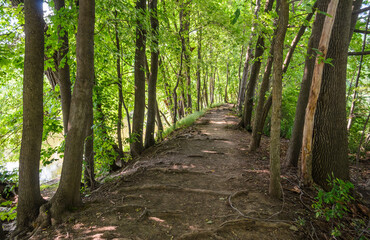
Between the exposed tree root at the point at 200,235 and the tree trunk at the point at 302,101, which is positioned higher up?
the tree trunk at the point at 302,101

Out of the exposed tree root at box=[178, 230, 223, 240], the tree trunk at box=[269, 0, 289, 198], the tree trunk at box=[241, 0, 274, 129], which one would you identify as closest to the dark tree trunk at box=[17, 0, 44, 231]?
the exposed tree root at box=[178, 230, 223, 240]

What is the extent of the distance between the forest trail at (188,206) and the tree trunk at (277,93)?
0.41 meters

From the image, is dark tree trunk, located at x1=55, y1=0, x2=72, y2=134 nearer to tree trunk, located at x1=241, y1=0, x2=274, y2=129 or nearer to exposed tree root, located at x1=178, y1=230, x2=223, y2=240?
exposed tree root, located at x1=178, y1=230, x2=223, y2=240

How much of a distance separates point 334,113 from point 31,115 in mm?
6068

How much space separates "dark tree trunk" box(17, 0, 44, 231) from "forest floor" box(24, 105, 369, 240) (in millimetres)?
642

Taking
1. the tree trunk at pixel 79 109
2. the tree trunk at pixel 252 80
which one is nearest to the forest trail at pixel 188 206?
the tree trunk at pixel 79 109

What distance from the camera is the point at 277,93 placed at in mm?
3721

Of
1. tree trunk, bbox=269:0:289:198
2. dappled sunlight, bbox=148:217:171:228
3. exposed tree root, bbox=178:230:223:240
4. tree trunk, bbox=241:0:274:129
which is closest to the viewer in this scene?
exposed tree root, bbox=178:230:223:240

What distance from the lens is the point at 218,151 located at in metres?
7.55

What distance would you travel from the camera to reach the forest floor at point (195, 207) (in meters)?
3.09

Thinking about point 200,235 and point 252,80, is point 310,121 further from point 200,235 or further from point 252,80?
point 252,80

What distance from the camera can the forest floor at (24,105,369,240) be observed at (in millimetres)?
3092

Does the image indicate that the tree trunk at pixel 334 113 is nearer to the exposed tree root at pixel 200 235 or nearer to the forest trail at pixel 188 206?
the forest trail at pixel 188 206

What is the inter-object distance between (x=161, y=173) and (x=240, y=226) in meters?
2.82
